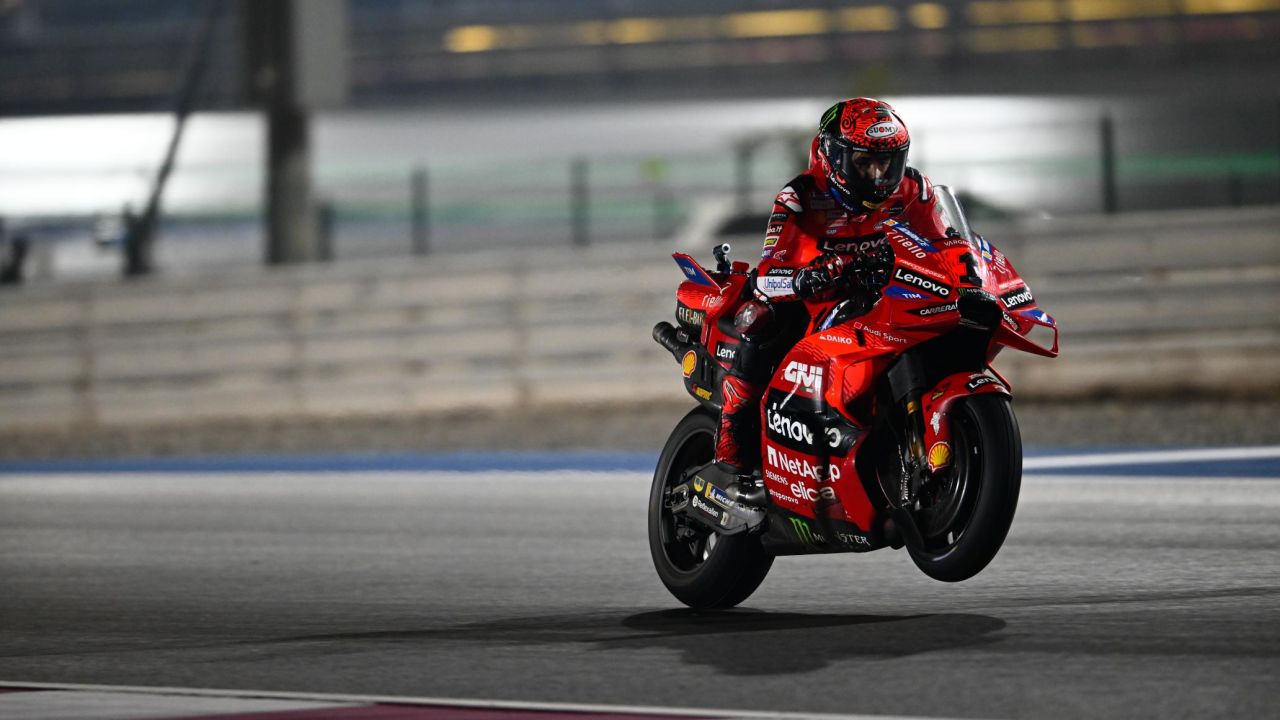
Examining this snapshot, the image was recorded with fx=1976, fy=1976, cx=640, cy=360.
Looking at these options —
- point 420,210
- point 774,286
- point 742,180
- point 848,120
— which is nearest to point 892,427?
point 774,286

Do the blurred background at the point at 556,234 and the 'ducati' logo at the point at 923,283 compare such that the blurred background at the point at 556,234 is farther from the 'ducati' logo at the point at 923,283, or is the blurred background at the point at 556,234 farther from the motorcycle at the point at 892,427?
the 'ducati' logo at the point at 923,283

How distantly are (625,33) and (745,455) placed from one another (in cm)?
4609

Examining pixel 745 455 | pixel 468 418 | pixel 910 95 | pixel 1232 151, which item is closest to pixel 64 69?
pixel 910 95

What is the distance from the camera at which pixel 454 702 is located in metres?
5.62

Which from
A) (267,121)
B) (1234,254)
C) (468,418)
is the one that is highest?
(267,121)

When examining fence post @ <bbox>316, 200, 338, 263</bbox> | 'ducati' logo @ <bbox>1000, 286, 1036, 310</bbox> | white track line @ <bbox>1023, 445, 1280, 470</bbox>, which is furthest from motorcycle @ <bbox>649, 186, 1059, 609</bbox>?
fence post @ <bbox>316, 200, 338, 263</bbox>

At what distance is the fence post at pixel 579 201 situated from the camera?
23281 mm

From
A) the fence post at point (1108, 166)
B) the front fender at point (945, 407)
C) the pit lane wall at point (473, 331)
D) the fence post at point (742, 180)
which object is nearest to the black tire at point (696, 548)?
the front fender at point (945, 407)

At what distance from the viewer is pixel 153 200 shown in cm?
1931

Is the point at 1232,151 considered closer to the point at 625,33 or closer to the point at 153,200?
the point at 153,200

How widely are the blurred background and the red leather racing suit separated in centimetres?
657

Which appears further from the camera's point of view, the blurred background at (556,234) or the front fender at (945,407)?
the blurred background at (556,234)

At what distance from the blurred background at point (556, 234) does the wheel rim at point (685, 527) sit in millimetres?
6261

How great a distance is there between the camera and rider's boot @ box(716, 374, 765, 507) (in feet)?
23.3
